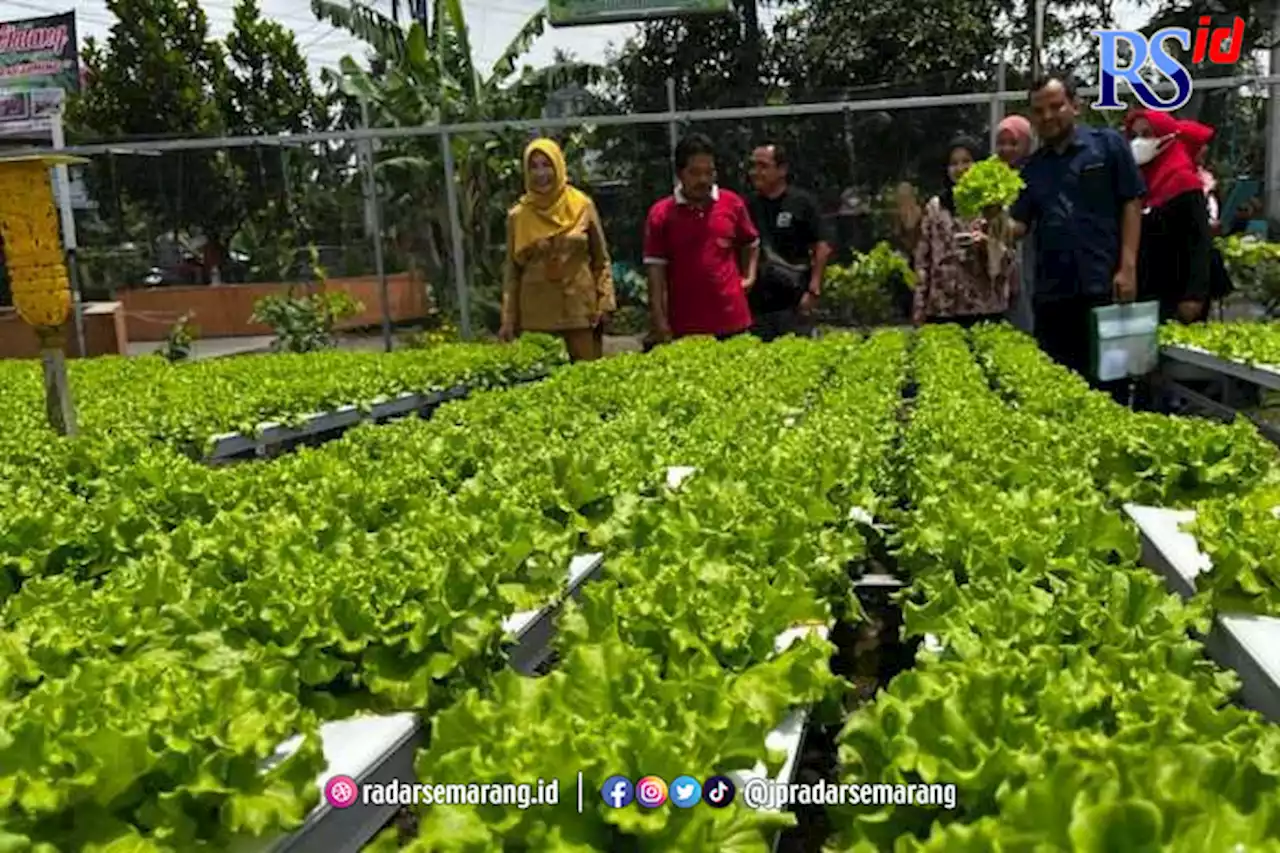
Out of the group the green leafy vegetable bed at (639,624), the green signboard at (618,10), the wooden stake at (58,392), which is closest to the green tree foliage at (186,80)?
the green signboard at (618,10)

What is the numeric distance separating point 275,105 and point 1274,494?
27638mm

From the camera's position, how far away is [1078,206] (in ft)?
20.4

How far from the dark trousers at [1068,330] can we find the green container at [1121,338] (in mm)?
278

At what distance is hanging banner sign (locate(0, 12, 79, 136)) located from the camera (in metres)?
23.0

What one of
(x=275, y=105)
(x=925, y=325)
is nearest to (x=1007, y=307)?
(x=925, y=325)

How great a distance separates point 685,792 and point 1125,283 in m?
5.19

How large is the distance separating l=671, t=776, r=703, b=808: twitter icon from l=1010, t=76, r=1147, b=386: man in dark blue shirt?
5.11m

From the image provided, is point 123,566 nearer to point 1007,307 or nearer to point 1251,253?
point 1007,307

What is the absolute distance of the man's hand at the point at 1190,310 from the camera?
7723 millimetres

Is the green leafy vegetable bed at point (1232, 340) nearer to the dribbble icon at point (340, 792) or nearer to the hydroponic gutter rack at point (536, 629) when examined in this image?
the hydroponic gutter rack at point (536, 629)

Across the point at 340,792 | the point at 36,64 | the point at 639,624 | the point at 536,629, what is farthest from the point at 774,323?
the point at 36,64

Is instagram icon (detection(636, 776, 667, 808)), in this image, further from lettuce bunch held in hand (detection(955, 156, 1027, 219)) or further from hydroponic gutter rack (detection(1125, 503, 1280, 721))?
lettuce bunch held in hand (detection(955, 156, 1027, 219))

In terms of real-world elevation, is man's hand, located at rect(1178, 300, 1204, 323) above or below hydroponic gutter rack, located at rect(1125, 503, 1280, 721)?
above

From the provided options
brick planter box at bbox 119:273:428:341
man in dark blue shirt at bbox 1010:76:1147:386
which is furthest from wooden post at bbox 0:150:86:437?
brick planter box at bbox 119:273:428:341
